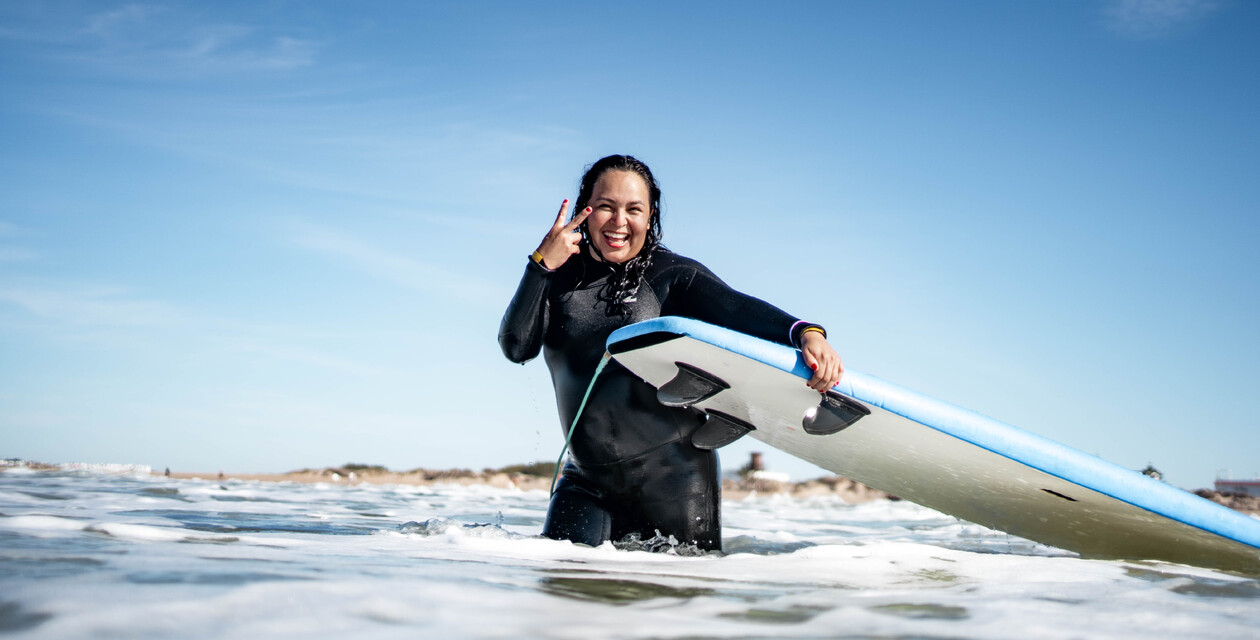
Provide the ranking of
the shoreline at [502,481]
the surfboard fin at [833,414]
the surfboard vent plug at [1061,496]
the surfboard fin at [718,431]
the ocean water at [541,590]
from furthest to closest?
the shoreline at [502,481], the surfboard fin at [718,431], the surfboard vent plug at [1061,496], the surfboard fin at [833,414], the ocean water at [541,590]

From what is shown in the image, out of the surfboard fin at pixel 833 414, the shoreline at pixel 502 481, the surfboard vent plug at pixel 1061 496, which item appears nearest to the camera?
the surfboard fin at pixel 833 414

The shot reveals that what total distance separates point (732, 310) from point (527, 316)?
0.69 metres

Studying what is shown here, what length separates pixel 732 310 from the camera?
111 inches

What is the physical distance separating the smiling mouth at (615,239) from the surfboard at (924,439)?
17.4 inches

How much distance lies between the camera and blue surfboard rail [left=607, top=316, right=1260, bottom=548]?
247 cm

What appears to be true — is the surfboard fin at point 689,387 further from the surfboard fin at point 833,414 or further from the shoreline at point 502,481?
the shoreline at point 502,481

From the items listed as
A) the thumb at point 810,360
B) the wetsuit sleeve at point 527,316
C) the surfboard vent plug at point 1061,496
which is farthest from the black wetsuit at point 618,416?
the surfboard vent plug at point 1061,496

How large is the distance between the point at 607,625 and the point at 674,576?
27.7 inches

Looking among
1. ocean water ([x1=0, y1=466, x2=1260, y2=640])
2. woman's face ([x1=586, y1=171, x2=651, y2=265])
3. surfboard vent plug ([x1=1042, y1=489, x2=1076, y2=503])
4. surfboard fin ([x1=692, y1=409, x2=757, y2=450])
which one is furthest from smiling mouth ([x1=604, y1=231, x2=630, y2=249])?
surfboard vent plug ([x1=1042, y1=489, x2=1076, y2=503])

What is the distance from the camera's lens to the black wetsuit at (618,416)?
2.78 m

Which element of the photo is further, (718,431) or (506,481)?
(506,481)

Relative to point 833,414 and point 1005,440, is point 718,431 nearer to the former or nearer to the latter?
point 833,414

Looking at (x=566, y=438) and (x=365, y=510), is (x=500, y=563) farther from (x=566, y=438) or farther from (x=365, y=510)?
(x=365, y=510)

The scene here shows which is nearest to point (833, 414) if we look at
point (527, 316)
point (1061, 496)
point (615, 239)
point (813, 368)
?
point (813, 368)
